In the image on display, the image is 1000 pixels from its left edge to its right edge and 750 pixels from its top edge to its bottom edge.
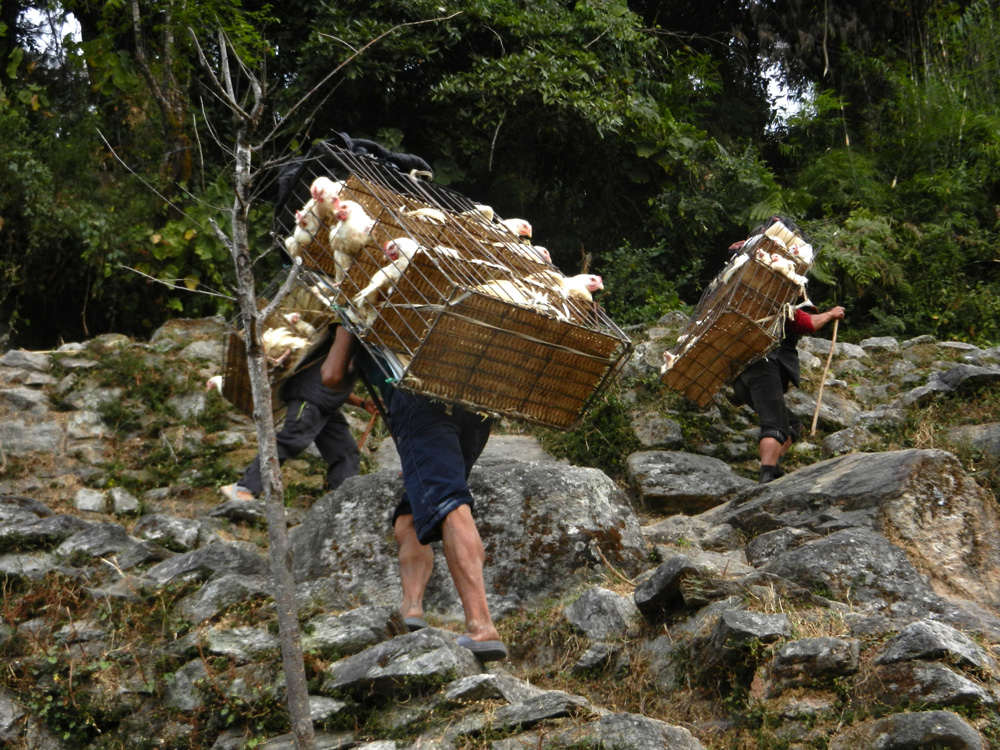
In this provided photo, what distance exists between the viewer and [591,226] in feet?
40.8

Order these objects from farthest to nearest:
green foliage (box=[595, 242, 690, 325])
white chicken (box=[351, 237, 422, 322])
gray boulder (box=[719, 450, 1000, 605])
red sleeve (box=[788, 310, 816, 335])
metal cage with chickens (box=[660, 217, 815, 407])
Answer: green foliage (box=[595, 242, 690, 325]) < red sleeve (box=[788, 310, 816, 335]) < metal cage with chickens (box=[660, 217, 815, 407]) < gray boulder (box=[719, 450, 1000, 605]) < white chicken (box=[351, 237, 422, 322])

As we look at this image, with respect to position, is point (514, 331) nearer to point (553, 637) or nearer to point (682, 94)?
point (553, 637)

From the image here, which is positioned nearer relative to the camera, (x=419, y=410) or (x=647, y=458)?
(x=419, y=410)

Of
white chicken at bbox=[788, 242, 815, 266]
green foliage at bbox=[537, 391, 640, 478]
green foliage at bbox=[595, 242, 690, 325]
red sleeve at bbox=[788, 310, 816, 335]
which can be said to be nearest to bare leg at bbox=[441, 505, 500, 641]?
red sleeve at bbox=[788, 310, 816, 335]

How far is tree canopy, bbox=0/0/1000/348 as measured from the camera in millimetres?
9938

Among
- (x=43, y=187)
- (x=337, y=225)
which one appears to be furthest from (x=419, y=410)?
(x=43, y=187)

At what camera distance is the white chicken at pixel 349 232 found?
462 centimetres

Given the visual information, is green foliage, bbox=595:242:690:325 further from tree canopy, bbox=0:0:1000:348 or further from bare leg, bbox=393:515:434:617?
bare leg, bbox=393:515:434:617

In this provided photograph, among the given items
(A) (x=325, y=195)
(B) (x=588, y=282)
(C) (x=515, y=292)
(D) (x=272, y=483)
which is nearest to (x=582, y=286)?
(B) (x=588, y=282)

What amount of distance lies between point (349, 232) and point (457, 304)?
2.94ft

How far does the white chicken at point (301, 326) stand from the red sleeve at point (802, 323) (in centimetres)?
329

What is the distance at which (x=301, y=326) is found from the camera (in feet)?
18.6

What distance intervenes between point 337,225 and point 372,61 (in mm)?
6306

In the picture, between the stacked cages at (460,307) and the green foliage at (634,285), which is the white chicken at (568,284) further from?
the green foliage at (634,285)
